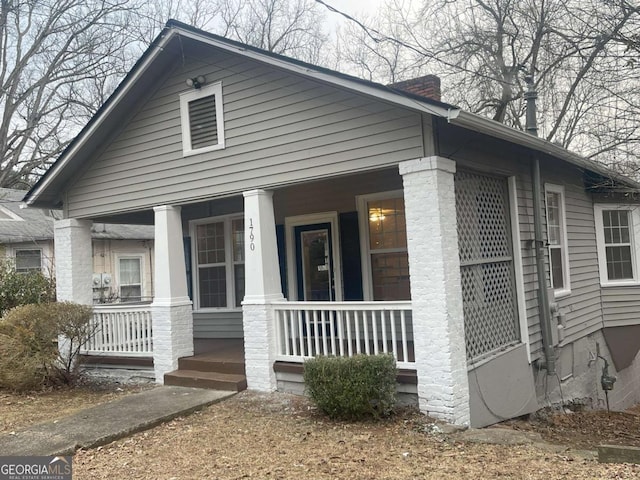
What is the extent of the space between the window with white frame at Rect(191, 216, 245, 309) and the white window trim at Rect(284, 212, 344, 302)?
108 centimetres

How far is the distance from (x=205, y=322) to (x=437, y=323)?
20.0 feet

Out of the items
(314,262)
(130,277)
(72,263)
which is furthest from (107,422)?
(130,277)

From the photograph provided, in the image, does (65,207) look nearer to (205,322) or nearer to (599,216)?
(205,322)

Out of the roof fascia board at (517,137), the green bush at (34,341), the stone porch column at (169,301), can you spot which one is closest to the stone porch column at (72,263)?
the green bush at (34,341)

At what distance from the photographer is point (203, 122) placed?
7848mm

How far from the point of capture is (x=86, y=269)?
9469 millimetres

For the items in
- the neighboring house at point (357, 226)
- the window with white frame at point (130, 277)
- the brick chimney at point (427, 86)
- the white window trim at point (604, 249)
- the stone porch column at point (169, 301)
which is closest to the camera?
the neighboring house at point (357, 226)

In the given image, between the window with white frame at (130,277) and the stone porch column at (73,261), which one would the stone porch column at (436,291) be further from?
the window with white frame at (130,277)

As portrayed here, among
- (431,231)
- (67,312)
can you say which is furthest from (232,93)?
(67,312)

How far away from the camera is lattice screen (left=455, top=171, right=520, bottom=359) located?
649 cm

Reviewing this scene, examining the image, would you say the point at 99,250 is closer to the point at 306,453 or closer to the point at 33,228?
the point at 33,228

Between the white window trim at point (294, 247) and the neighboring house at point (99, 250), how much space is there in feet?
24.2

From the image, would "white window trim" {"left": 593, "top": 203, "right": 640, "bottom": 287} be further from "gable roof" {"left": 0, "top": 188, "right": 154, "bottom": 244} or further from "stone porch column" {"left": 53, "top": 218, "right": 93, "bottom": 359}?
"gable roof" {"left": 0, "top": 188, "right": 154, "bottom": 244}

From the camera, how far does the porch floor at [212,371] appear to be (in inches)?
288
